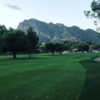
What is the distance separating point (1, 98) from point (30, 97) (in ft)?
3.45

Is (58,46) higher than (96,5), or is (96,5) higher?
(96,5)

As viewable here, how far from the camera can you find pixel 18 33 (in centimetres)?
3509

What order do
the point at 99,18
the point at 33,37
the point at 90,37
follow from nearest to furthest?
1. the point at 99,18
2. the point at 33,37
3. the point at 90,37

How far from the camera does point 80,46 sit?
3511 inches

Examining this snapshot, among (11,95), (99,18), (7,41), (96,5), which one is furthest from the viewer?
(7,41)

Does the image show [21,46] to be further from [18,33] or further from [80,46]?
[80,46]

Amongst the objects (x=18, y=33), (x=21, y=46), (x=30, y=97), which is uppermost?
(x=18, y=33)

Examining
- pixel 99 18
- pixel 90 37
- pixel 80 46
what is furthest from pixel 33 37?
pixel 90 37

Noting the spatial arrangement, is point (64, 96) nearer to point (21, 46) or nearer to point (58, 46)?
point (21, 46)

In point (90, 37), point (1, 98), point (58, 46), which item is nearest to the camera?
point (1, 98)

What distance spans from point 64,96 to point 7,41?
30.0m

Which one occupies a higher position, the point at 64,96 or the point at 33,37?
the point at 33,37

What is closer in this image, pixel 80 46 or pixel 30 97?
pixel 30 97

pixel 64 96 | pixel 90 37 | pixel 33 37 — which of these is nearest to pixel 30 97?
pixel 64 96
